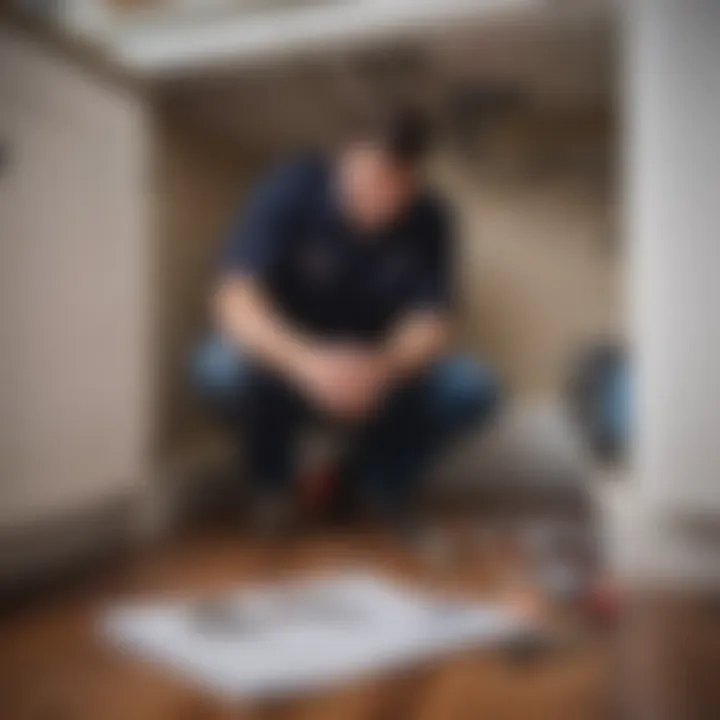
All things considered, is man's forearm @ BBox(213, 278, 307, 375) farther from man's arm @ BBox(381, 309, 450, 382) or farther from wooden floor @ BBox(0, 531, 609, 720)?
wooden floor @ BBox(0, 531, 609, 720)

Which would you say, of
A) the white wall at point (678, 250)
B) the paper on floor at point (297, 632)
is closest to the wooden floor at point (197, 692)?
the paper on floor at point (297, 632)

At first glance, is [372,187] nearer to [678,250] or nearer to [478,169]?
[678,250]

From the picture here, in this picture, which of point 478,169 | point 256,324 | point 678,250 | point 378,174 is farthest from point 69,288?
point 478,169

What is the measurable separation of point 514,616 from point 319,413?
42 cm

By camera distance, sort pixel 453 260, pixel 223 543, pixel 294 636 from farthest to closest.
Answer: pixel 453 260 → pixel 223 543 → pixel 294 636

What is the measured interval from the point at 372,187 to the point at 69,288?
32 cm

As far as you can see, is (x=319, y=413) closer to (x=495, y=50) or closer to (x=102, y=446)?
(x=102, y=446)

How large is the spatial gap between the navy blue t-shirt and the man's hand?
0.09 ft

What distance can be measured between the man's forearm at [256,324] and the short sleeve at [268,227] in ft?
0.06

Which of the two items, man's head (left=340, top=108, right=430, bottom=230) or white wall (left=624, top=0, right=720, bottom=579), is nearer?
white wall (left=624, top=0, right=720, bottom=579)

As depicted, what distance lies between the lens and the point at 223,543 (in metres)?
1.02

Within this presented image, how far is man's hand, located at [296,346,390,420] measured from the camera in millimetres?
994

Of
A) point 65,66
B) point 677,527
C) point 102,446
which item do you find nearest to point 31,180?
point 65,66

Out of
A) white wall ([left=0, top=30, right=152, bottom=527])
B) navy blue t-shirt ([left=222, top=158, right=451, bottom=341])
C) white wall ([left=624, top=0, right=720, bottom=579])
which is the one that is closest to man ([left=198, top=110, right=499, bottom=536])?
navy blue t-shirt ([left=222, top=158, right=451, bottom=341])
